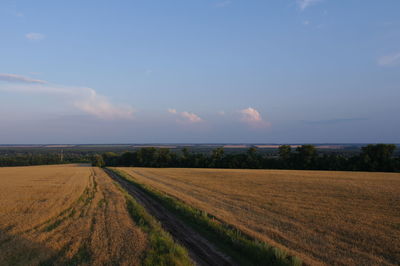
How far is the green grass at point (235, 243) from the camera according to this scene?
8248 millimetres

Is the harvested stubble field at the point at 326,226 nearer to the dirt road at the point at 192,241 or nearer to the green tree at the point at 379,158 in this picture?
the dirt road at the point at 192,241

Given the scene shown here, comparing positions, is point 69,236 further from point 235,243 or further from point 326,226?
point 326,226

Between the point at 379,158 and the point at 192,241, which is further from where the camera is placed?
the point at 379,158

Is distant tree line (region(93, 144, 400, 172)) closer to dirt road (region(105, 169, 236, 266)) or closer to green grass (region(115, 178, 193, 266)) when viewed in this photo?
dirt road (region(105, 169, 236, 266))

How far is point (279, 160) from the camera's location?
76688 millimetres

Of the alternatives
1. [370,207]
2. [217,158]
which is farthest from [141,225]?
[217,158]

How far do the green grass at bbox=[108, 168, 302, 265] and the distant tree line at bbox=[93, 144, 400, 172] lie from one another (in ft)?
211

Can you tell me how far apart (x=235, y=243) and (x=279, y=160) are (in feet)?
232

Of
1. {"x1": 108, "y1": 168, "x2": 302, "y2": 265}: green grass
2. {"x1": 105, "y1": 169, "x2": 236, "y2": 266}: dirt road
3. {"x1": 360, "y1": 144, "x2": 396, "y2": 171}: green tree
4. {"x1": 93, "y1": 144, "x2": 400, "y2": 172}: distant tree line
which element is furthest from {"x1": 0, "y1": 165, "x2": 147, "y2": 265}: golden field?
{"x1": 360, "y1": 144, "x2": 396, "y2": 171}: green tree

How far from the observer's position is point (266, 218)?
14.0 m

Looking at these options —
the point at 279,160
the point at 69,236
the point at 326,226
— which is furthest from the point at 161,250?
the point at 279,160

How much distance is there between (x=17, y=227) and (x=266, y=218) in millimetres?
12013

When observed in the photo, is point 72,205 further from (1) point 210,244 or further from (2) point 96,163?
(2) point 96,163

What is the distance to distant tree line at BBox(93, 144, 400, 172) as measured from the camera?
210 feet
